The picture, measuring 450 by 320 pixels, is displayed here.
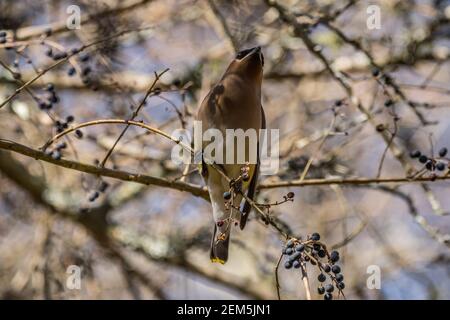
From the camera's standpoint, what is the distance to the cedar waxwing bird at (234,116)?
11.7ft

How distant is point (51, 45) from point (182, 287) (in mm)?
2374

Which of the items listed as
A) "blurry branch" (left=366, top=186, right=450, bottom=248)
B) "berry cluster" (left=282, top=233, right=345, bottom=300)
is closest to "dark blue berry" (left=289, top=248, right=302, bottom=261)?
"berry cluster" (left=282, top=233, right=345, bottom=300)

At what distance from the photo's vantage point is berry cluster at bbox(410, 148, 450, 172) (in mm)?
2805

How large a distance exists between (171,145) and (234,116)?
52.4 inches

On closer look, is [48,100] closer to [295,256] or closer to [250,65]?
[250,65]

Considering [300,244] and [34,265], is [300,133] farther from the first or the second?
[300,244]

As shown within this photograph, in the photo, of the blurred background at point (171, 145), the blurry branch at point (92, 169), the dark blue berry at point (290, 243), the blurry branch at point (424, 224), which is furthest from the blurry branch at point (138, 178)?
the dark blue berry at point (290, 243)

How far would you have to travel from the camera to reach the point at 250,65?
3838 mm

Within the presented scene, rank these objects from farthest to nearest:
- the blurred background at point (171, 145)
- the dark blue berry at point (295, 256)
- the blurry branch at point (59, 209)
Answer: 1. the blurry branch at point (59, 209)
2. the blurred background at point (171, 145)
3. the dark blue berry at point (295, 256)

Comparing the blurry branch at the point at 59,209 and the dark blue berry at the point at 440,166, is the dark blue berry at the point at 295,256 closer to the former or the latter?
the dark blue berry at the point at 440,166

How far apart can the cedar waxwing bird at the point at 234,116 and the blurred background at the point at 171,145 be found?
0.16 meters

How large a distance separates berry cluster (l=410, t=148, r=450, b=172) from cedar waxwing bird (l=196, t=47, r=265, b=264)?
90cm

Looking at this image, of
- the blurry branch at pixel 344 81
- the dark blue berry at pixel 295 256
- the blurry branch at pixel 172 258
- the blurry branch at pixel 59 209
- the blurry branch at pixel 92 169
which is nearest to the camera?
the dark blue berry at pixel 295 256

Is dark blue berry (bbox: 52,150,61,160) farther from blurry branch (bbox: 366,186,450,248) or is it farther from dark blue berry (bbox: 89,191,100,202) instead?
blurry branch (bbox: 366,186,450,248)
